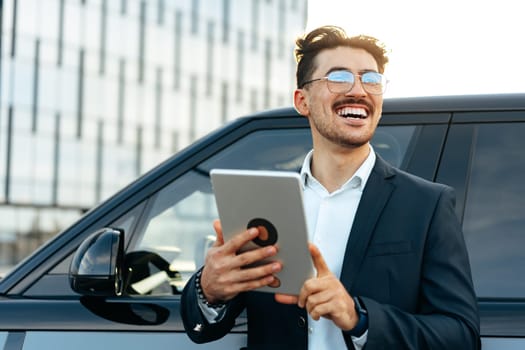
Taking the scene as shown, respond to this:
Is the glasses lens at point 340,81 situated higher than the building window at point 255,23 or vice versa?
the building window at point 255,23

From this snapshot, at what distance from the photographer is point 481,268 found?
8.05ft

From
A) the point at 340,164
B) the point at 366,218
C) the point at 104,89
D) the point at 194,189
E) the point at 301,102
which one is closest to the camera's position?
the point at 366,218

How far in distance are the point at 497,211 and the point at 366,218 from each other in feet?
2.16

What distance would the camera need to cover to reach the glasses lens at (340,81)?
2.12 m

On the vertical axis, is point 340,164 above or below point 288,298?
above

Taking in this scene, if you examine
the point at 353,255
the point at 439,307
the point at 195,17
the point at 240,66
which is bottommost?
the point at 439,307

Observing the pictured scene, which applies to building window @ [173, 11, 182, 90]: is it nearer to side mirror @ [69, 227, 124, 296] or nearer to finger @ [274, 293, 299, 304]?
side mirror @ [69, 227, 124, 296]

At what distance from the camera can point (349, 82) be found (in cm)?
212

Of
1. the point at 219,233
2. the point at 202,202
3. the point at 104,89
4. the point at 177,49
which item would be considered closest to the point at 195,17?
the point at 177,49

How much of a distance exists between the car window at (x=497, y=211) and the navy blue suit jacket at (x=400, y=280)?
0.46 meters

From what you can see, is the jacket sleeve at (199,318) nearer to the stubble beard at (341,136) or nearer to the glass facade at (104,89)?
the stubble beard at (341,136)

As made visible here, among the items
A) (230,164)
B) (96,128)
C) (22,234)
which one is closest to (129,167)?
(96,128)

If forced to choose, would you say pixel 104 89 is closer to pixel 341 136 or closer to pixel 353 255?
pixel 341 136

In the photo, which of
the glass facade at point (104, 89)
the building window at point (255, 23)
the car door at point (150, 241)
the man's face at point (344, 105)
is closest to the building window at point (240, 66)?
the glass facade at point (104, 89)
